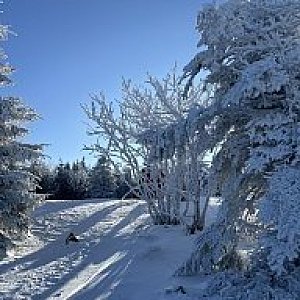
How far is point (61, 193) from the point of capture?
34.9 m

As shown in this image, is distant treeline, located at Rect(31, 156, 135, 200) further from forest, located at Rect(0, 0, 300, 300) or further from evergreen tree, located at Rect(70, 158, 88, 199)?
forest, located at Rect(0, 0, 300, 300)

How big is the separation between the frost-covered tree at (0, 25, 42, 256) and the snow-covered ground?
105cm

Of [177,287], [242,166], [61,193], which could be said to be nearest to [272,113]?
[242,166]

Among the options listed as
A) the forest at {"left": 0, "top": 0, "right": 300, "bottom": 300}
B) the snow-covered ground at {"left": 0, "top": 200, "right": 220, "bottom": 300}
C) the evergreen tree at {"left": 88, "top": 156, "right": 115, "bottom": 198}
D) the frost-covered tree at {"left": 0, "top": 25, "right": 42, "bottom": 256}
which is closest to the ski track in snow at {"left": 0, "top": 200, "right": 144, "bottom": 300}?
the snow-covered ground at {"left": 0, "top": 200, "right": 220, "bottom": 300}

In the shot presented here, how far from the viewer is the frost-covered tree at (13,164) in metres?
13.4

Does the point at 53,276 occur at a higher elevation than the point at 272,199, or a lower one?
lower

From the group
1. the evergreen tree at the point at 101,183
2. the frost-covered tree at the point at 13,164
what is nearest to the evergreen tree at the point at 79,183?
the evergreen tree at the point at 101,183

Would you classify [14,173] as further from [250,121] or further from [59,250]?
[250,121]

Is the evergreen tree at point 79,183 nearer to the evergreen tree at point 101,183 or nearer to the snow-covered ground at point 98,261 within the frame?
the evergreen tree at point 101,183

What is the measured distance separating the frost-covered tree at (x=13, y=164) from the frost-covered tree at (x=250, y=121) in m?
5.74

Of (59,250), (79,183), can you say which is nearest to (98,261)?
(59,250)

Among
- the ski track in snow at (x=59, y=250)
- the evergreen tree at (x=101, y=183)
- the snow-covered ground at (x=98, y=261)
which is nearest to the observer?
the snow-covered ground at (x=98, y=261)

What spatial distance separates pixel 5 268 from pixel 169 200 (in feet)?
25.2

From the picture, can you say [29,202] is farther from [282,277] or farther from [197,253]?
[282,277]
